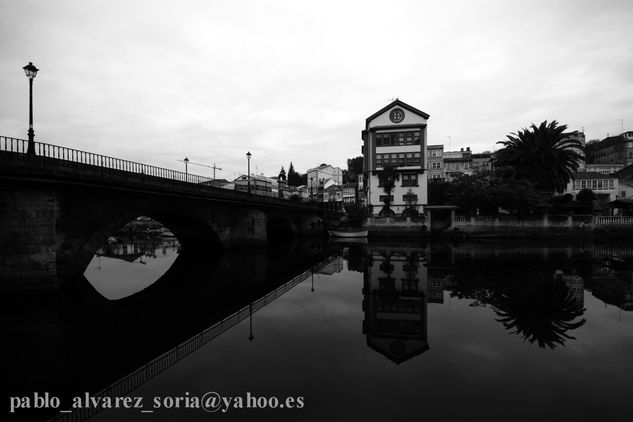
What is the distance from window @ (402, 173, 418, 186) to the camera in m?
57.6

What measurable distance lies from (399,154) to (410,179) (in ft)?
17.2

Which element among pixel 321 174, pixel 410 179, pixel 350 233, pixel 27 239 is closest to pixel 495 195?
pixel 410 179

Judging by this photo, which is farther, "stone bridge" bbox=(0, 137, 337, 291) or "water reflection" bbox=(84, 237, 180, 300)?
"water reflection" bbox=(84, 237, 180, 300)

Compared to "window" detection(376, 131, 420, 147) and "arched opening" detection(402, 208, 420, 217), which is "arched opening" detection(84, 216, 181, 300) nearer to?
"arched opening" detection(402, 208, 420, 217)

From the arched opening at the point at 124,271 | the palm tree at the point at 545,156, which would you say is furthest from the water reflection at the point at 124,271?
the palm tree at the point at 545,156

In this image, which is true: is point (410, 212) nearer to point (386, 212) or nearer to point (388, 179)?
point (386, 212)

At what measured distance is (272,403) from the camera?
6.66 meters

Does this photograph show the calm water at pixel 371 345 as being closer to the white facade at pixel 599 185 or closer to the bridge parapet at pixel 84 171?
the bridge parapet at pixel 84 171

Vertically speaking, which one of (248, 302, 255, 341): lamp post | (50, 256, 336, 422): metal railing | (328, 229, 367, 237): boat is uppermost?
(328, 229, 367, 237): boat

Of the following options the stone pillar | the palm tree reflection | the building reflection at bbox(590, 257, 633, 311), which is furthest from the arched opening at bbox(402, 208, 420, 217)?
the stone pillar

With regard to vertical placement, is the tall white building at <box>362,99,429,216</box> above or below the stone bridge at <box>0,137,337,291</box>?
above

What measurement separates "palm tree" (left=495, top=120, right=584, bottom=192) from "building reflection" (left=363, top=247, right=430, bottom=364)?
43288 millimetres

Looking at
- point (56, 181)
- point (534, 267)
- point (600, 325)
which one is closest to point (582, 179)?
point (534, 267)

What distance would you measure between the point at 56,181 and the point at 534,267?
29.9m
